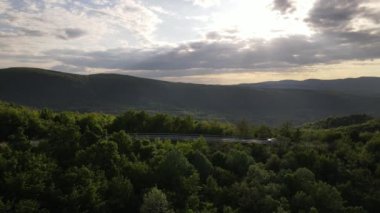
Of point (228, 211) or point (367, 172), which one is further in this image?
point (367, 172)

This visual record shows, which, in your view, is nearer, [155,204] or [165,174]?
[155,204]

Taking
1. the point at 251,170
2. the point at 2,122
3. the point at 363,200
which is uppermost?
the point at 2,122

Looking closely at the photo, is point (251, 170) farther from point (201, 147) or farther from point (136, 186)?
point (136, 186)

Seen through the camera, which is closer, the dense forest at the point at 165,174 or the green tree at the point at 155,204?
the green tree at the point at 155,204

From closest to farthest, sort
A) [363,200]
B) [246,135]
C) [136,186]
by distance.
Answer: [136,186] < [363,200] < [246,135]

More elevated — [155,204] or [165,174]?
[165,174]

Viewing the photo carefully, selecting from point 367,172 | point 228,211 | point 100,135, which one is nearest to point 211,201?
point 228,211

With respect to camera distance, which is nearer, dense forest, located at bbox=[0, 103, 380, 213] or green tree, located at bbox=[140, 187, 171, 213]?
green tree, located at bbox=[140, 187, 171, 213]

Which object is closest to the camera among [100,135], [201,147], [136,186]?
[136,186]
